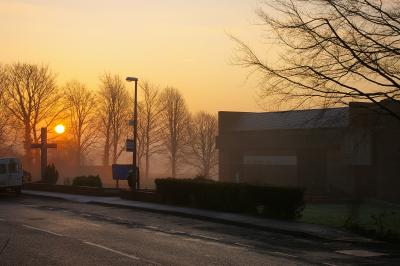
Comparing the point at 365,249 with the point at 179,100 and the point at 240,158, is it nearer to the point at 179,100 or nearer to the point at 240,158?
the point at 240,158

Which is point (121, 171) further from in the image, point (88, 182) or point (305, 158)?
point (305, 158)

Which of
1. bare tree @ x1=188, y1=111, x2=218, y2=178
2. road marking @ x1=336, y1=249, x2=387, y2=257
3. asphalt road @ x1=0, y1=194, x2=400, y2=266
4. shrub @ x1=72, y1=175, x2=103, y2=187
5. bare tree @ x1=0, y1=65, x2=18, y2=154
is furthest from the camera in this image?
bare tree @ x1=188, y1=111, x2=218, y2=178

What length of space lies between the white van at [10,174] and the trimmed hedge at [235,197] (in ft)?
44.0

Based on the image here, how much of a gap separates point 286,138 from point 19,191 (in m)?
34.1

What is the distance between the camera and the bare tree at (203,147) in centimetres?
9600

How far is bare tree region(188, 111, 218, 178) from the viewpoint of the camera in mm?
96000

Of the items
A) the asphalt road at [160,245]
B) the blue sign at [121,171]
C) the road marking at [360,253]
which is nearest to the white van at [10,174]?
the blue sign at [121,171]

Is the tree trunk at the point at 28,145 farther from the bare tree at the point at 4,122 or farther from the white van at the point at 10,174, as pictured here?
the white van at the point at 10,174

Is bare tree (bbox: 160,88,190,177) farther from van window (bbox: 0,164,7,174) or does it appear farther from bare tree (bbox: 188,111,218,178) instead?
van window (bbox: 0,164,7,174)

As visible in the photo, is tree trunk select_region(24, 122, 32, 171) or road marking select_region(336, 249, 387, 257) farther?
tree trunk select_region(24, 122, 32, 171)

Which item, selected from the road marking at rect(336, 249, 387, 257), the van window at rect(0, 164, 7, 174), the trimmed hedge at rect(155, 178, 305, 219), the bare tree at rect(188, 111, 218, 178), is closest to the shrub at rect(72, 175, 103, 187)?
the van window at rect(0, 164, 7, 174)

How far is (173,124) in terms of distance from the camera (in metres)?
91.3

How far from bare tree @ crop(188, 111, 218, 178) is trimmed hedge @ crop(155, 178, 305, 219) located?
213 feet

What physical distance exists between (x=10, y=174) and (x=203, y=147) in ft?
200
